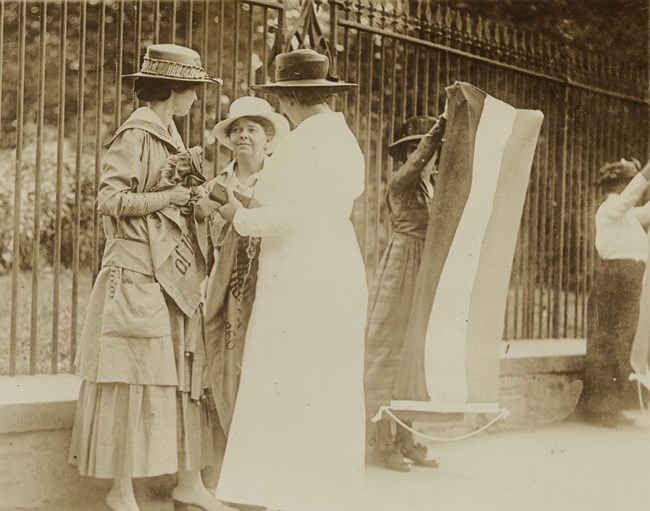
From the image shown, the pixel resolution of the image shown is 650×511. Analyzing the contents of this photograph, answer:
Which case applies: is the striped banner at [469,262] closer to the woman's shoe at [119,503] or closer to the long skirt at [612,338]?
the woman's shoe at [119,503]

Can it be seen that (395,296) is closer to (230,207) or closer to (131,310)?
(230,207)

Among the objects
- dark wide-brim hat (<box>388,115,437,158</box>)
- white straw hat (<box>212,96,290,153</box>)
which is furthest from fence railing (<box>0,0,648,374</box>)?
white straw hat (<box>212,96,290,153</box>)

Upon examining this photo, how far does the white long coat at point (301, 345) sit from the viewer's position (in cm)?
390

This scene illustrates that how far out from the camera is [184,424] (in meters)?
3.90

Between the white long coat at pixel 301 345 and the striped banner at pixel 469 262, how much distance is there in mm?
610

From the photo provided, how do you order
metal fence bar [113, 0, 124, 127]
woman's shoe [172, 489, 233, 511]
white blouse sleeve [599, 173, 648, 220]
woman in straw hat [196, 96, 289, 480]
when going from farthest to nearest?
white blouse sleeve [599, 173, 648, 220], metal fence bar [113, 0, 124, 127], woman in straw hat [196, 96, 289, 480], woman's shoe [172, 489, 233, 511]

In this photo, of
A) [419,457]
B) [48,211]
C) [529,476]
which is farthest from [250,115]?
[48,211]

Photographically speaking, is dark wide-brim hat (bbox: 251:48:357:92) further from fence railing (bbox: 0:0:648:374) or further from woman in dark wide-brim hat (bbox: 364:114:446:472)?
fence railing (bbox: 0:0:648:374)

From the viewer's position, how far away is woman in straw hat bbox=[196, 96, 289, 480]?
413 centimetres

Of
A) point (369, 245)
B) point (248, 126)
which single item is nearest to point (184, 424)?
point (248, 126)

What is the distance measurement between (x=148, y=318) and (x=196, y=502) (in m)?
0.97

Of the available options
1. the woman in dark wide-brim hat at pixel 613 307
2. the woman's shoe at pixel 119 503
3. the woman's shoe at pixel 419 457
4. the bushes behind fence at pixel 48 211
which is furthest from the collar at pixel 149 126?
the woman in dark wide-brim hat at pixel 613 307

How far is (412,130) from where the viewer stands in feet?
17.7

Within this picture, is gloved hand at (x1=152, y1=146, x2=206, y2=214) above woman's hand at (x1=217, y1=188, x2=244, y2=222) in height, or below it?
above
